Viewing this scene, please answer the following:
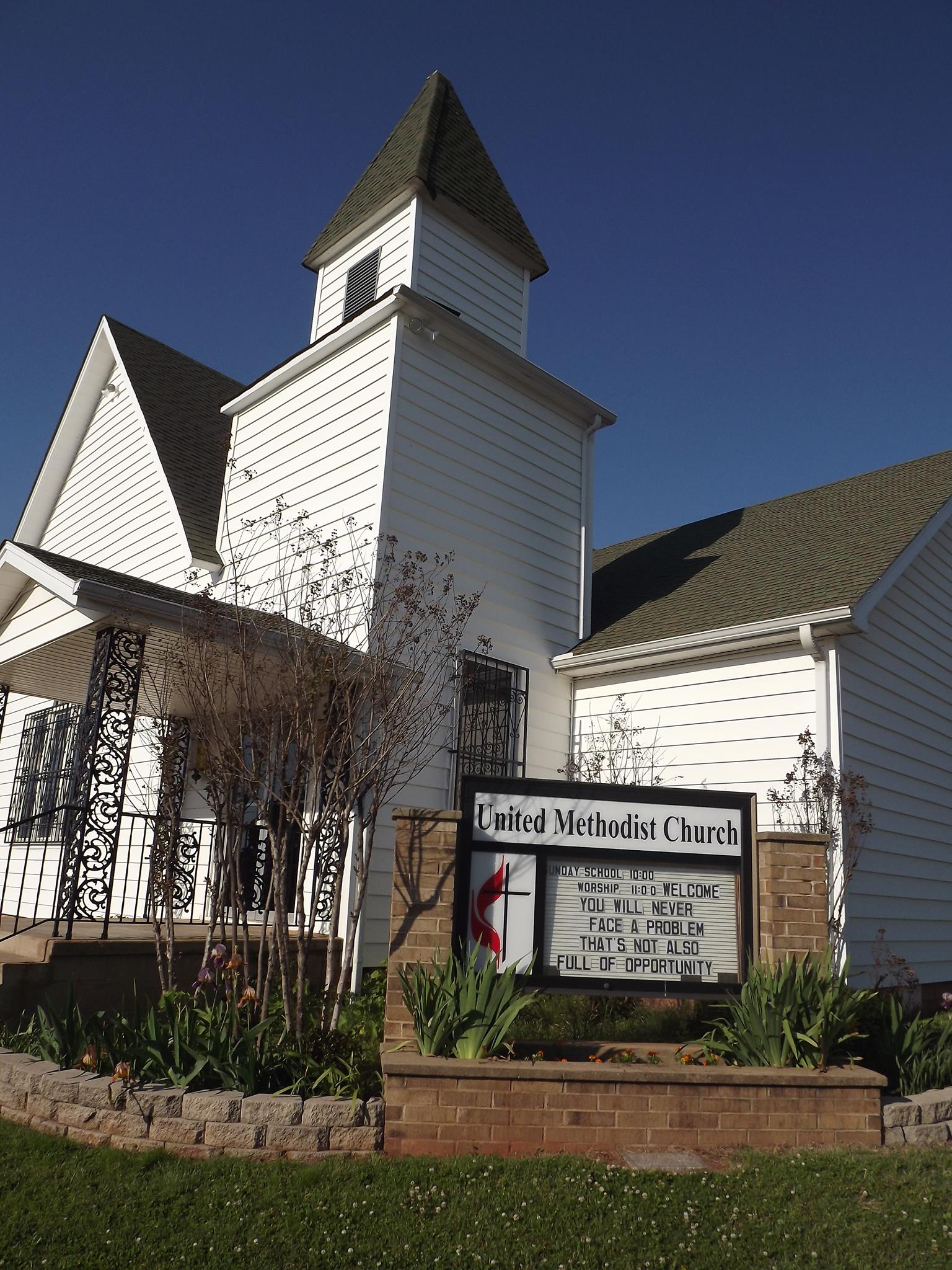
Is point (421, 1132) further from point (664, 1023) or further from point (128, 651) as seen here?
point (128, 651)

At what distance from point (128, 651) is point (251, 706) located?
2314 millimetres

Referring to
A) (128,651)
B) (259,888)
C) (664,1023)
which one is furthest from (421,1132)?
(259,888)

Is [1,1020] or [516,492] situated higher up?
[516,492]

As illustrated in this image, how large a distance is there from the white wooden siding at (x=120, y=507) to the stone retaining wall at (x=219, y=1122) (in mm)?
7948

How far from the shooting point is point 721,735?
9.90 metres

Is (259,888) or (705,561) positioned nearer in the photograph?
(259,888)

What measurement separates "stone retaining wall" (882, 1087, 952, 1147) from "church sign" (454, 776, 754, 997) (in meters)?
1.13

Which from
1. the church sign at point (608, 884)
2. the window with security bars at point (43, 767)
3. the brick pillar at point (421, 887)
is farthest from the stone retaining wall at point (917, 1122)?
the window with security bars at point (43, 767)

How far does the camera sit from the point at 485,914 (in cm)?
621

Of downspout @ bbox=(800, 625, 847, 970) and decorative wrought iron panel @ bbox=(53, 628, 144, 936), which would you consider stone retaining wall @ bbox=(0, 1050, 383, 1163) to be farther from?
downspout @ bbox=(800, 625, 847, 970)

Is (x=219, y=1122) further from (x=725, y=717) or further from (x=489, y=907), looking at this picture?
(x=725, y=717)

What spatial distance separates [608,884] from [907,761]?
5.33 m

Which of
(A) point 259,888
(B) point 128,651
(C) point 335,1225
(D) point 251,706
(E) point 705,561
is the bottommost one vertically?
(C) point 335,1225

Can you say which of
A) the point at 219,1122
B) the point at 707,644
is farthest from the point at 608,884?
the point at 707,644
